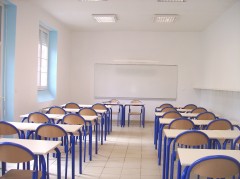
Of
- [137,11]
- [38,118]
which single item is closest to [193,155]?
[38,118]

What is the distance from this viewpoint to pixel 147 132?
24.2 feet

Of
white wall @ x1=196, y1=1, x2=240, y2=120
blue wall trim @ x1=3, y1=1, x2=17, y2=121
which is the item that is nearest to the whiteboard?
white wall @ x1=196, y1=1, x2=240, y2=120

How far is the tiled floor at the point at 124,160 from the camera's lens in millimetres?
3846

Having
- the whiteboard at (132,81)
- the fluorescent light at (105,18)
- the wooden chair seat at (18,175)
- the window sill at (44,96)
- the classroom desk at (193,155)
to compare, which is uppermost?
the fluorescent light at (105,18)

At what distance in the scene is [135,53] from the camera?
30.1 feet

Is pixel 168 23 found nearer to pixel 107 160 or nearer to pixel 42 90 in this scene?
pixel 42 90

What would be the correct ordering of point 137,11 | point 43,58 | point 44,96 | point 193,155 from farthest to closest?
1. point 43,58
2. point 44,96
3. point 137,11
4. point 193,155

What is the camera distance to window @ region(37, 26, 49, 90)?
7.25 meters

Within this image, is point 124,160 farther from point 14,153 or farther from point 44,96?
point 44,96

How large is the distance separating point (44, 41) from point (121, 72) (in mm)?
2968

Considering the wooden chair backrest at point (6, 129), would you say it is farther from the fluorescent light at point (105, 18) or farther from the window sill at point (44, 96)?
the fluorescent light at point (105, 18)

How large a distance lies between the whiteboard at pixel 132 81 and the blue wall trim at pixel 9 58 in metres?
4.27

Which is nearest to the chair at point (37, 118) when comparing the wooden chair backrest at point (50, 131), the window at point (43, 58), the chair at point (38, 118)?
the chair at point (38, 118)

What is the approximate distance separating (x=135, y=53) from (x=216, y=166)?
7.45m
